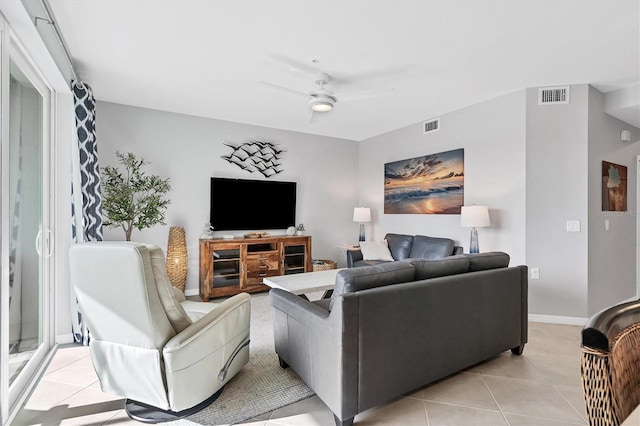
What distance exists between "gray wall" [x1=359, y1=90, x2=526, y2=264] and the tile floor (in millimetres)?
1621

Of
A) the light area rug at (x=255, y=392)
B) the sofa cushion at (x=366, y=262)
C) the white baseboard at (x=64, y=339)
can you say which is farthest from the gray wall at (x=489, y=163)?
the white baseboard at (x=64, y=339)

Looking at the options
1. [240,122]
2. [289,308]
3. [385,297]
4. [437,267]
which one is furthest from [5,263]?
[240,122]

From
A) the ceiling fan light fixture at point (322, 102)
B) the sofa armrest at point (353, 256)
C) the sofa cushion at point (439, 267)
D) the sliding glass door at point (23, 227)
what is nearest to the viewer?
the sliding glass door at point (23, 227)

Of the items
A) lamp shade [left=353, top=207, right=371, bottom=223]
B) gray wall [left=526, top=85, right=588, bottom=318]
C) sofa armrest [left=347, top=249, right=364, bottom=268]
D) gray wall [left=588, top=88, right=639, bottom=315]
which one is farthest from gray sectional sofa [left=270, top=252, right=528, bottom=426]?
lamp shade [left=353, top=207, right=371, bottom=223]

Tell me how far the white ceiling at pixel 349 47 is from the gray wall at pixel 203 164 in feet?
1.59

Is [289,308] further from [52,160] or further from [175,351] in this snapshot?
[52,160]

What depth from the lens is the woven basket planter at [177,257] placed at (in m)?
4.24

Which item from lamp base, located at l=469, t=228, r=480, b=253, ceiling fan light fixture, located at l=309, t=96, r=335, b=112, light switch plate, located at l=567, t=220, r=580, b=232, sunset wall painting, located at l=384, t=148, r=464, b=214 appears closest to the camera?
ceiling fan light fixture, located at l=309, t=96, r=335, b=112

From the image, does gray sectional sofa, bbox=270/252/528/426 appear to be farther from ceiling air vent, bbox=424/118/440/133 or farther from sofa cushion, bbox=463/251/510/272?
ceiling air vent, bbox=424/118/440/133

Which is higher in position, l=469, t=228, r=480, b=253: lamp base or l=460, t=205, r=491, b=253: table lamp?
l=460, t=205, r=491, b=253: table lamp

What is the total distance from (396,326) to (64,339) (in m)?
3.09

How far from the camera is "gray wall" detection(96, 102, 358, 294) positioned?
4.24 m

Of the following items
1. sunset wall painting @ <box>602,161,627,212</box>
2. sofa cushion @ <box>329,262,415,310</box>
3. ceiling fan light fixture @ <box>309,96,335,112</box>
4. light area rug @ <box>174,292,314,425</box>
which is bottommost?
light area rug @ <box>174,292,314,425</box>

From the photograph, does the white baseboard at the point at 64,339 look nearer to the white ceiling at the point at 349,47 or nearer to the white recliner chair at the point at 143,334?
the white recliner chair at the point at 143,334
